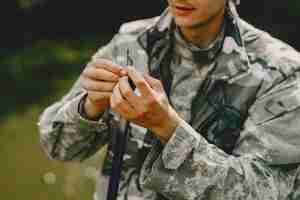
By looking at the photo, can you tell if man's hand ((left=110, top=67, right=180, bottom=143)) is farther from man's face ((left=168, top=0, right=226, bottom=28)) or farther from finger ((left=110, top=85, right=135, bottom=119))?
man's face ((left=168, top=0, right=226, bottom=28))

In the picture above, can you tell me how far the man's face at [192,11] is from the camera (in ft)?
8.41

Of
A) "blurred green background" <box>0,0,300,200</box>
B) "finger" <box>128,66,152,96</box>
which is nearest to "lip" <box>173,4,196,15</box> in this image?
"finger" <box>128,66,152,96</box>

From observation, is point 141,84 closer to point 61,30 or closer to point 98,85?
point 98,85

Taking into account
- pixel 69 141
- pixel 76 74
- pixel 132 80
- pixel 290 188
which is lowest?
pixel 76 74

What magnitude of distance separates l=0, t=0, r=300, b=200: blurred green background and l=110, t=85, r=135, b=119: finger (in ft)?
8.04

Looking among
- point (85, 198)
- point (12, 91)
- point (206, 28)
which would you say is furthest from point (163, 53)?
point (12, 91)

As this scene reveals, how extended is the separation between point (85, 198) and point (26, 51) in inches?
126

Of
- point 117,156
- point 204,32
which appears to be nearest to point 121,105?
point 117,156

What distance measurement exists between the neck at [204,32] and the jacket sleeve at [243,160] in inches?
11.4

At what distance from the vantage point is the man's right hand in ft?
7.36

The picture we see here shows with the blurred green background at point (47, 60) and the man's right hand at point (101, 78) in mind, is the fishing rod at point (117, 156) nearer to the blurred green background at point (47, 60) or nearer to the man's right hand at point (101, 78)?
the man's right hand at point (101, 78)

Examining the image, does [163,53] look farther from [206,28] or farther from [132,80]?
[132,80]

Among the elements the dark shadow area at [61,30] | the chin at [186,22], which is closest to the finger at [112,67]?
the chin at [186,22]

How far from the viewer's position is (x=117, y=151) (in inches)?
99.0
